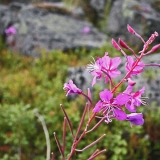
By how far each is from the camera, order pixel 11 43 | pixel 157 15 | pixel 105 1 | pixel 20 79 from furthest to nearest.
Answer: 1. pixel 105 1
2. pixel 157 15
3. pixel 11 43
4. pixel 20 79

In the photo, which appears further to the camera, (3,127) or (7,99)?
(7,99)

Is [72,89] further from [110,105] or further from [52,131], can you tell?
[52,131]

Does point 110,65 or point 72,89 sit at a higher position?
point 110,65

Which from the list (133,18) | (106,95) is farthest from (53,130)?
(133,18)

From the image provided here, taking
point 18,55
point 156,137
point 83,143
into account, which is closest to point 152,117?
point 156,137

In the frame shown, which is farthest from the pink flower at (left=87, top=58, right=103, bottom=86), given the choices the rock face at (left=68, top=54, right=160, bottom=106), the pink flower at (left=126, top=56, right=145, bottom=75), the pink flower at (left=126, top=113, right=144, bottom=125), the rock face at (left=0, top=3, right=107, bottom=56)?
the rock face at (left=0, top=3, right=107, bottom=56)

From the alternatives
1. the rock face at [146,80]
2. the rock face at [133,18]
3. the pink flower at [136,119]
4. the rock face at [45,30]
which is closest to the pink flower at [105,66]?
the pink flower at [136,119]

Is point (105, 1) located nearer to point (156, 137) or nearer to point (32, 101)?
point (32, 101)
